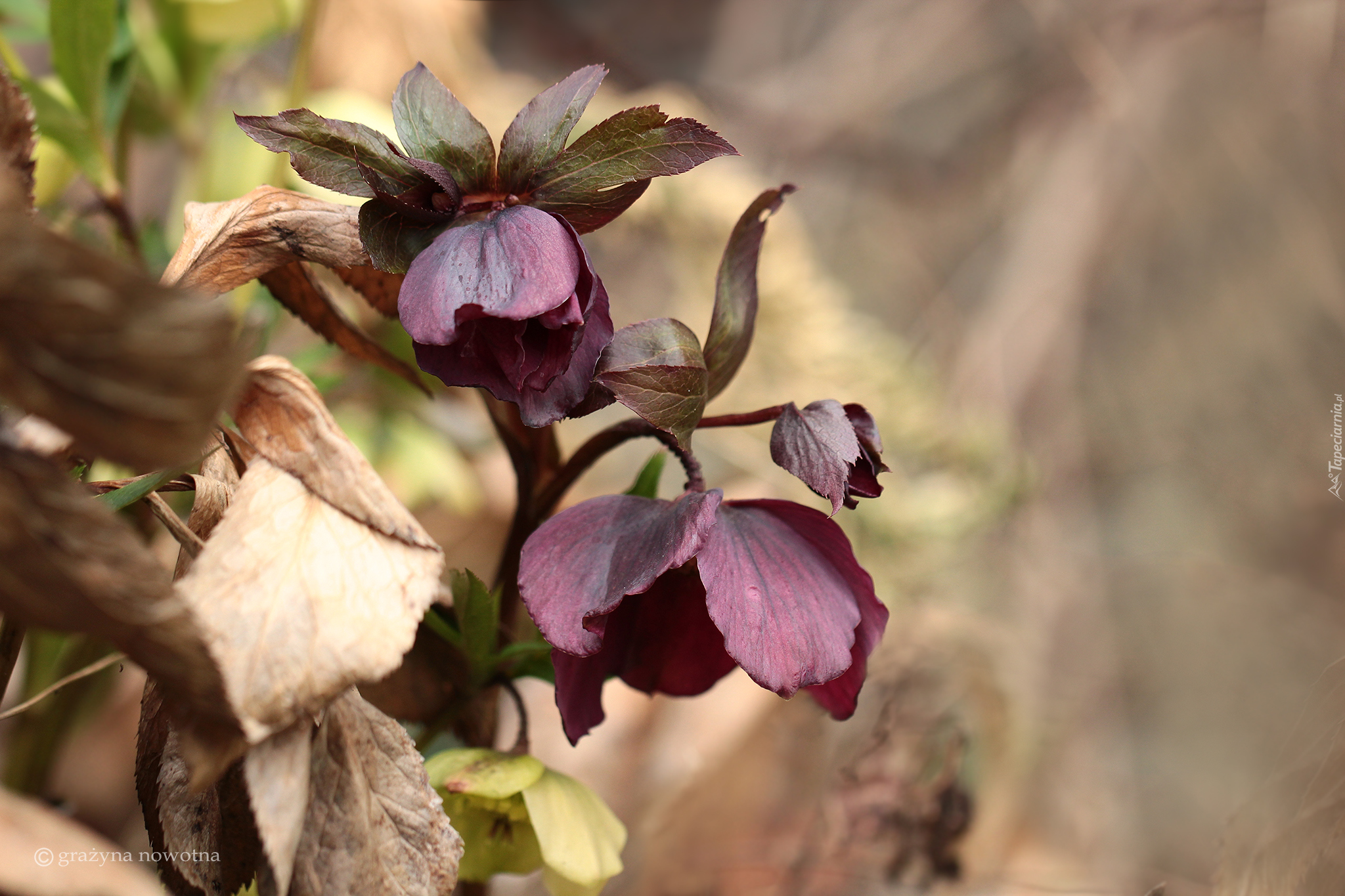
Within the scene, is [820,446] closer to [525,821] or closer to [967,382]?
[525,821]

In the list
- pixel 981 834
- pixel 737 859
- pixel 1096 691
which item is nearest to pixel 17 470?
pixel 737 859

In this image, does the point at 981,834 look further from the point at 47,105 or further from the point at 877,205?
the point at 877,205

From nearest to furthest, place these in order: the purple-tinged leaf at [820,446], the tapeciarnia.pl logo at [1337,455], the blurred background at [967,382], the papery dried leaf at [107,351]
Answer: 1. the papery dried leaf at [107,351]
2. the purple-tinged leaf at [820,446]
3. the blurred background at [967,382]
4. the tapeciarnia.pl logo at [1337,455]

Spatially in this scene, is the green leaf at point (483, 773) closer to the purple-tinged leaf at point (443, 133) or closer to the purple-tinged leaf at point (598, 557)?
the purple-tinged leaf at point (598, 557)

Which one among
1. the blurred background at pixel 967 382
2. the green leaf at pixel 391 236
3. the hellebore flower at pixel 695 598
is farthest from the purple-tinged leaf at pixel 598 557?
the blurred background at pixel 967 382

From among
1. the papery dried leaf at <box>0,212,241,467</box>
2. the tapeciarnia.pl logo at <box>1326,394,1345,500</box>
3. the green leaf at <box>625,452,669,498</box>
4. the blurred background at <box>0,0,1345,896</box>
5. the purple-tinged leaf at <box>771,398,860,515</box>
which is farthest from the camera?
the tapeciarnia.pl logo at <box>1326,394,1345,500</box>

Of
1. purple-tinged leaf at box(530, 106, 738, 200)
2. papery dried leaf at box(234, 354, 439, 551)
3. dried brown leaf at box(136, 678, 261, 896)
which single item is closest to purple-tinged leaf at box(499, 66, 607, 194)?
purple-tinged leaf at box(530, 106, 738, 200)

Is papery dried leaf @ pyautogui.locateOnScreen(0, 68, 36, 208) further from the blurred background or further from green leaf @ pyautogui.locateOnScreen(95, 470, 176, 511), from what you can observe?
the blurred background

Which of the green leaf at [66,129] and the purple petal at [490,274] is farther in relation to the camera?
the green leaf at [66,129]
